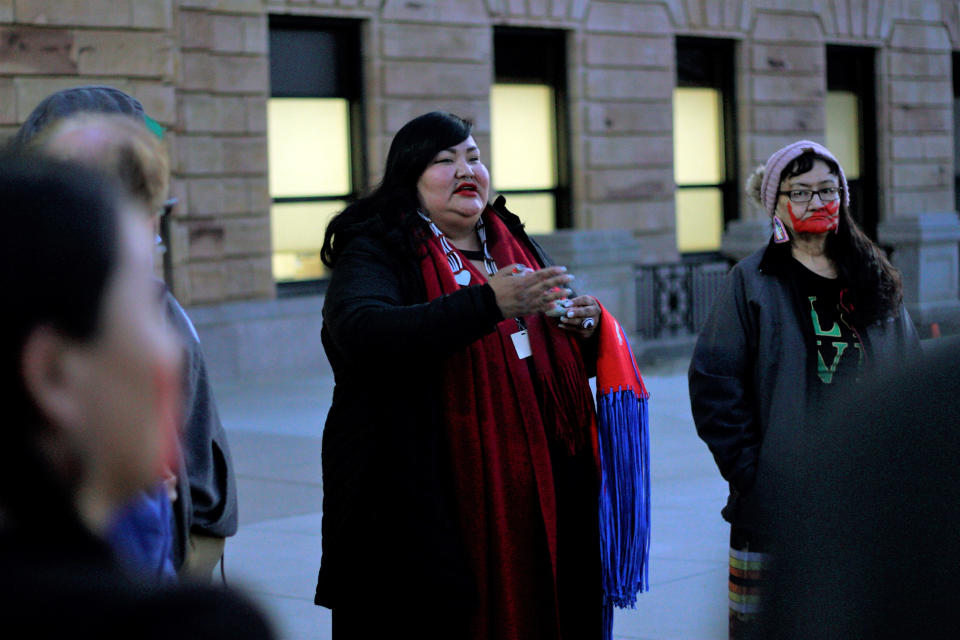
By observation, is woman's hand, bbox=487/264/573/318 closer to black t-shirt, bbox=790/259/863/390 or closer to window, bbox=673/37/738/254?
black t-shirt, bbox=790/259/863/390

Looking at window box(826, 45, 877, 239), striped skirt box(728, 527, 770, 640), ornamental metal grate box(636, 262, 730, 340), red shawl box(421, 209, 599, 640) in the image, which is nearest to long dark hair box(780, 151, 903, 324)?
striped skirt box(728, 527, 770, 640)

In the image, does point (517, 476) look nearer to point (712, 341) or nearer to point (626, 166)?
point (712, 341)

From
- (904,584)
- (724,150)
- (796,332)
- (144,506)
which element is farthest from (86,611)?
(724,150)

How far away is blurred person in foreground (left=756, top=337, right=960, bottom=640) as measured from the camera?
1.13m

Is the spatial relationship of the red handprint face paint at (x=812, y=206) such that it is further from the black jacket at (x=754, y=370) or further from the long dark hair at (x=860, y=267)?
the black jacket at (x=754, y=370)

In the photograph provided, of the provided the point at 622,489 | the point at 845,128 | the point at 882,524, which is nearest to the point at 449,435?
the point at 622,489

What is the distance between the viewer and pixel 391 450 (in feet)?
11.7

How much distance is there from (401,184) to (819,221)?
1.37 meters

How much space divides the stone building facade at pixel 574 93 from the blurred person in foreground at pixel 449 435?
366 inches

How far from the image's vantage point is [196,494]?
293cm

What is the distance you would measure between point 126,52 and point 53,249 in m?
12.3

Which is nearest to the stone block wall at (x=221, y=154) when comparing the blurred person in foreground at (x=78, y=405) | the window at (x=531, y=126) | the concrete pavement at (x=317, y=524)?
the concrete pavement at (x=317, y=524)

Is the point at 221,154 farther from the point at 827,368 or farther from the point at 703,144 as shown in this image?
the point at 827,368

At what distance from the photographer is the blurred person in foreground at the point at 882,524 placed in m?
1.13
